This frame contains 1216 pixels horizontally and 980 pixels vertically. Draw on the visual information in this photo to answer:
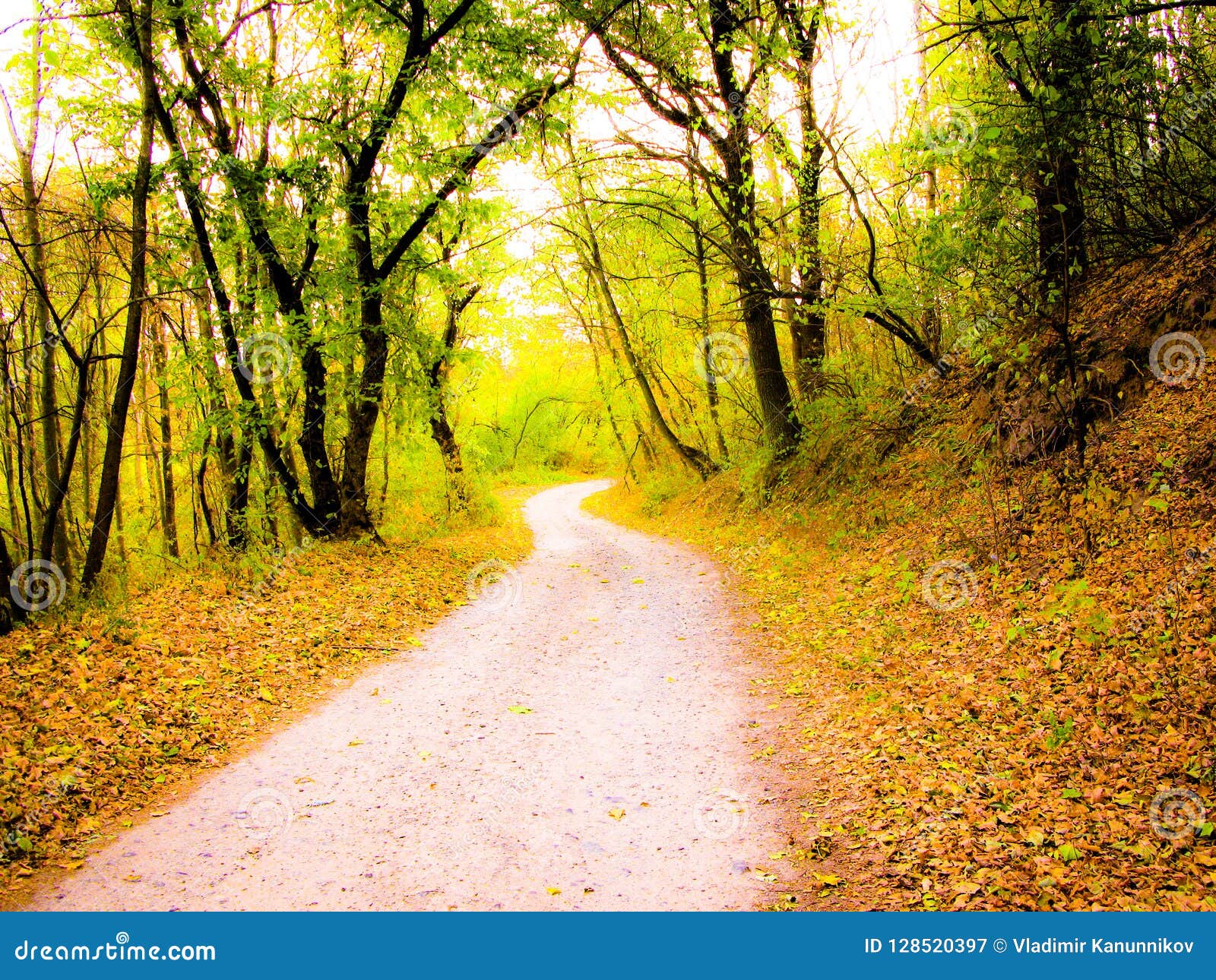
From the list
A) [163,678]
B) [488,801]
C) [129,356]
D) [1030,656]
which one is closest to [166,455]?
[129,356]

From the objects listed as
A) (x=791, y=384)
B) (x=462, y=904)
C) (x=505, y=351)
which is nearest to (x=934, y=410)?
(x=791, y=384)

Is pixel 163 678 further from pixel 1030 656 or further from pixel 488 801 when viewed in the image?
pixel 1030 656

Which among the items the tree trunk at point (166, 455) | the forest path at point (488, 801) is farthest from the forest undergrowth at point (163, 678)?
the tree trunk at point (166, 455)

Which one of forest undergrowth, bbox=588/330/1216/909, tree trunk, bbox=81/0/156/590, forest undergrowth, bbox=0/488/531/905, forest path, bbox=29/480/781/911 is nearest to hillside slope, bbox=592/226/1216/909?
forest undergrowth, bbox=588/330/1216/909

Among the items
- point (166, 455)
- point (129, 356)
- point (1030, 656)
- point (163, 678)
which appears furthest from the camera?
point (166, 455)

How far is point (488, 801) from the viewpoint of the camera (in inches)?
187

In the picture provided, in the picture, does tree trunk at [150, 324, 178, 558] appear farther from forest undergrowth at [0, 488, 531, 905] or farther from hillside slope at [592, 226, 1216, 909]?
hillside slope at [592, 226, 1216, 909]

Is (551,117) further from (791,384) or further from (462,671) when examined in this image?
(462,671)

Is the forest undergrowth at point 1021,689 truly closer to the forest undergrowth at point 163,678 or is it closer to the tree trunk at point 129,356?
the forest undergrowth at point 163,678

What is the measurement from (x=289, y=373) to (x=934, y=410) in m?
10.5

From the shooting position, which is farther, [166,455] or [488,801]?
[166,455]

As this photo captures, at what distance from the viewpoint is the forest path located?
382cm

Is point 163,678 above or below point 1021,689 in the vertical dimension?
above
